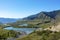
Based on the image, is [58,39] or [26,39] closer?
[58,39]

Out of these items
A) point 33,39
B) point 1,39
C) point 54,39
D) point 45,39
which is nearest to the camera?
point 54,39

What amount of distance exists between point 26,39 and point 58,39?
15.5m

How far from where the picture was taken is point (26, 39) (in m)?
58.4

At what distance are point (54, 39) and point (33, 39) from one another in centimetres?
1157

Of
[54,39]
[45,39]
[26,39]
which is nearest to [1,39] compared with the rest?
[26,39]

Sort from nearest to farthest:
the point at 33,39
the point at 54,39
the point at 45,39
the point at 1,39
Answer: the point at 54,39 → the point at 45,39 → the point at 33,39 → the point at 1,39

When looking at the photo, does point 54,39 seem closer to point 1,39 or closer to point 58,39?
point 58,39

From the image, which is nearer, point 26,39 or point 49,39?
point 49,39

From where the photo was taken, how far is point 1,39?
59750 millimetres

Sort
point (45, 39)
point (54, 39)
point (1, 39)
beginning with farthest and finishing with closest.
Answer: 1. point (1, 39)
2. point (45, 39)
3. point (54, 39)

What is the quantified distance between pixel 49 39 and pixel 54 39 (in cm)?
267

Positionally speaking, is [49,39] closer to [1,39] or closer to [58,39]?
[58,39]

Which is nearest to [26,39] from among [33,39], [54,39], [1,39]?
[33,39]

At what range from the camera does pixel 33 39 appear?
56.1m
